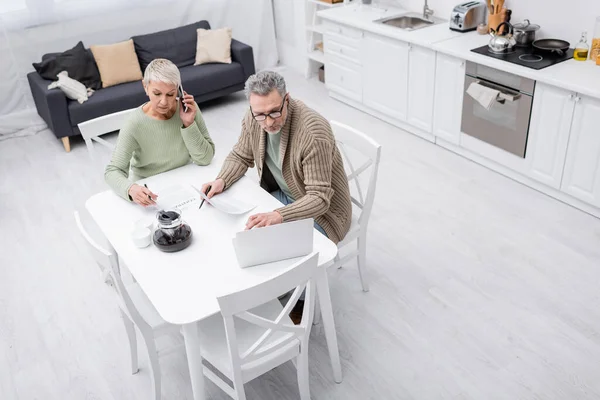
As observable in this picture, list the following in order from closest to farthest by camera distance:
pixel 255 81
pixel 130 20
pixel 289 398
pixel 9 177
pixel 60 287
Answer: pixel 255 81 → pixel 289 398 → pixel 60 287 → pixel 9 177 → pixel 130 20

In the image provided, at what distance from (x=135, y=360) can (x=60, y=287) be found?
88 centimetres

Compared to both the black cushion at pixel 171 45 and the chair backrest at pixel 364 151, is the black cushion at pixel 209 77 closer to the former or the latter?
the black cushion at pixel 171 45

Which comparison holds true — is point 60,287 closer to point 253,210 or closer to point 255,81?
point 253,210

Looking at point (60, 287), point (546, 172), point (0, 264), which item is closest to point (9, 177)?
point (0, 264)

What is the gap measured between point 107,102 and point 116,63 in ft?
1.44

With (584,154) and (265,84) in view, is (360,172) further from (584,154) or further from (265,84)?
(584,154)

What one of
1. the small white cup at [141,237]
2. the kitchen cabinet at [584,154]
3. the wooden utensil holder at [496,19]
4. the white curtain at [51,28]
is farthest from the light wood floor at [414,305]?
the white curtain at [51,28]

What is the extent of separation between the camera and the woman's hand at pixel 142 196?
7.93 feet

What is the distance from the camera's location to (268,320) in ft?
6.42

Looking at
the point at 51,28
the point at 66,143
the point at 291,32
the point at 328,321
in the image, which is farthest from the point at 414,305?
the point at 51,28

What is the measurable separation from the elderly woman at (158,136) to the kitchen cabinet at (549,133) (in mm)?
2027

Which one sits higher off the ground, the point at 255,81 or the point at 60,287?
the point at 255,81

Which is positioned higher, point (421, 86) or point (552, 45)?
point (552, 45)

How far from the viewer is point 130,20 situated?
542 cm
